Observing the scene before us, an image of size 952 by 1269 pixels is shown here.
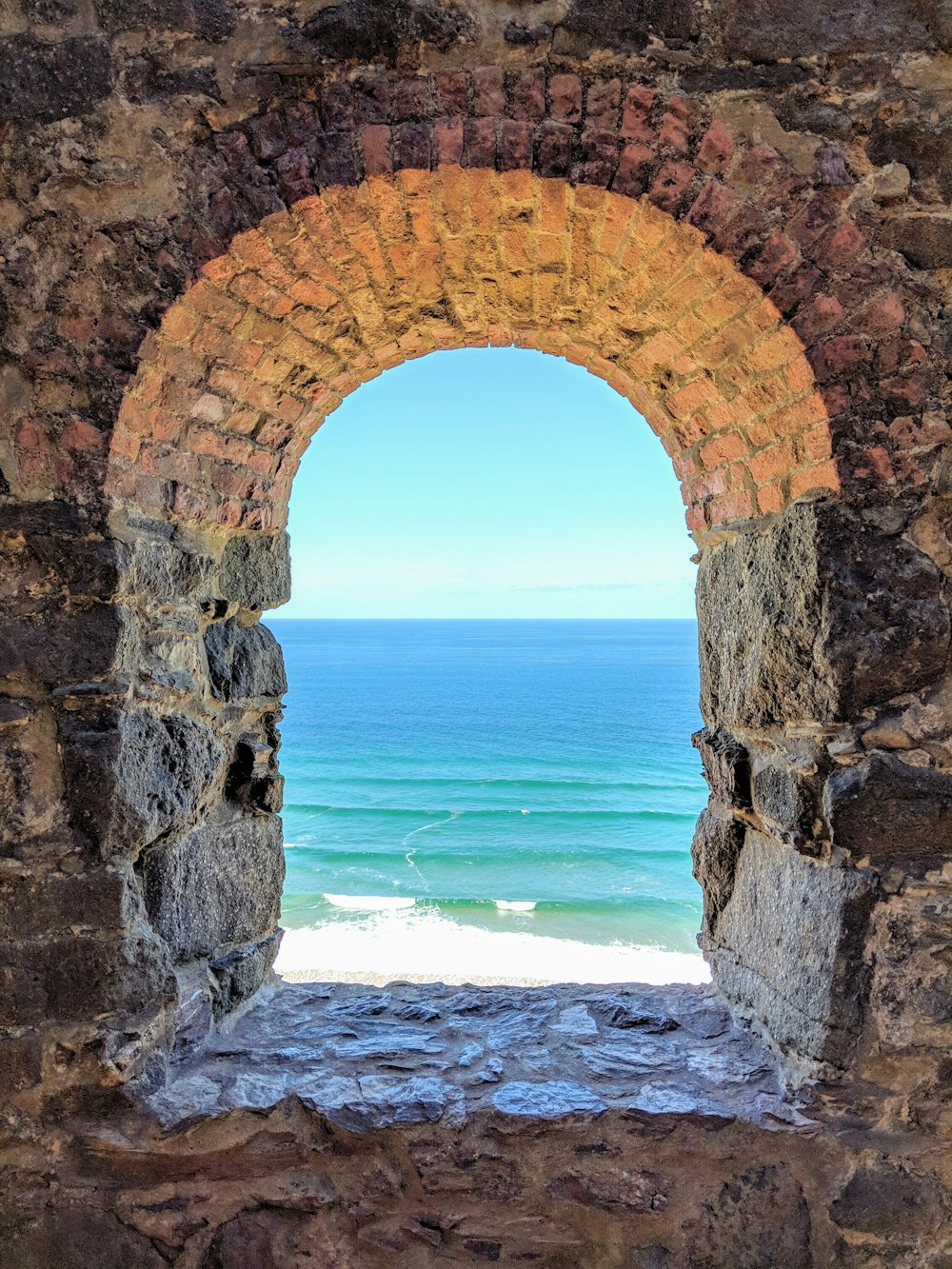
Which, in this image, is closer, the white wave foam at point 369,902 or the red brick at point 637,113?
the red brick at point 637,113

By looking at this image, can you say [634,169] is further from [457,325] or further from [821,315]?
[457,325]

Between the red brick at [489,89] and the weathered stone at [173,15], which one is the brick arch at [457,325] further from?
the weathered stone at [173,15]

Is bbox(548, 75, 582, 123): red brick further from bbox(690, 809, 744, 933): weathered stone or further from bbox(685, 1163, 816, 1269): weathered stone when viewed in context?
bbox(685, 1163, 816, 1269): weathered stone

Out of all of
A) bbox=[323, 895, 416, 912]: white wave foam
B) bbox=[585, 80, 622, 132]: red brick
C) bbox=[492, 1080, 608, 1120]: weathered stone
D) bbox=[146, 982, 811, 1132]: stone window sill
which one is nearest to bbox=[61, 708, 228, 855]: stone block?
bbox=[146, 982, 811, 1132]: stone window sill

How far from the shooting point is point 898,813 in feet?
5.74

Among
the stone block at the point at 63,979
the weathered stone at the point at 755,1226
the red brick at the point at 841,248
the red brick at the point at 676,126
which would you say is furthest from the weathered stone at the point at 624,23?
the weathered stone at the point at 755,1226

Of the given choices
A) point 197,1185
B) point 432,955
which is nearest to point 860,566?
point 197,1185

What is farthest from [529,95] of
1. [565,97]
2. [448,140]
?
[448,140]

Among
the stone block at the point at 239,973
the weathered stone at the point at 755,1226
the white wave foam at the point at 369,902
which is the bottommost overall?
the white wave foam at the point at 369,902

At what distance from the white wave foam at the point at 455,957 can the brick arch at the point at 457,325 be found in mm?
10617

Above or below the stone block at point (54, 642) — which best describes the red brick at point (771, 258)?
above

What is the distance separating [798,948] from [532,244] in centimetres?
182

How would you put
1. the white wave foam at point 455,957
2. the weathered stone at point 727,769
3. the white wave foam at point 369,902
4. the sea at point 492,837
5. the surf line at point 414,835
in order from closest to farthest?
the weathered stone at point 727,769 → the white wave foam at point 455,957 → the sea at point 492,837 → the white wave foam at point 369,902 → the surf line at point 414,835

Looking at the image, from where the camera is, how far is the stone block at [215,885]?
6.57 feet
